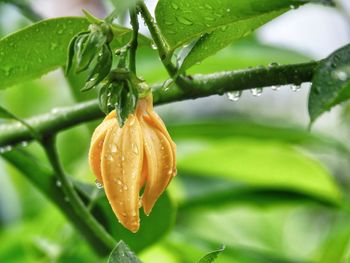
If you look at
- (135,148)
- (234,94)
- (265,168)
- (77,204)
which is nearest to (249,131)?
(265,168)

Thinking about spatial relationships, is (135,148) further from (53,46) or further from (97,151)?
(53,46)

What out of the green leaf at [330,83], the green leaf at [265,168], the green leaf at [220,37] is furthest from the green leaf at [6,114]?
the green leaf at [265,168]

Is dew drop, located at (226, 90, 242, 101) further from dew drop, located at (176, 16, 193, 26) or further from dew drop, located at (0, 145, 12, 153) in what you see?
dew drop, located at (0, 145, 12, 153)

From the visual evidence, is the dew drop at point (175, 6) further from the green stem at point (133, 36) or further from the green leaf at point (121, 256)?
the green leaf at point (121, 256)

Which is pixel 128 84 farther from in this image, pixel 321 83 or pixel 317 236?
pixel 317 236

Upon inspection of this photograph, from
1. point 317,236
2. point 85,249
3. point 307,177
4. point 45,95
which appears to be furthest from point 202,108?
point 85,249

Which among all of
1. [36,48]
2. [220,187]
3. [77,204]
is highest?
[36,48]

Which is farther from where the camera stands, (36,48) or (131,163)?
(36,48)

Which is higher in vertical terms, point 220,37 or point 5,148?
point 220,37
